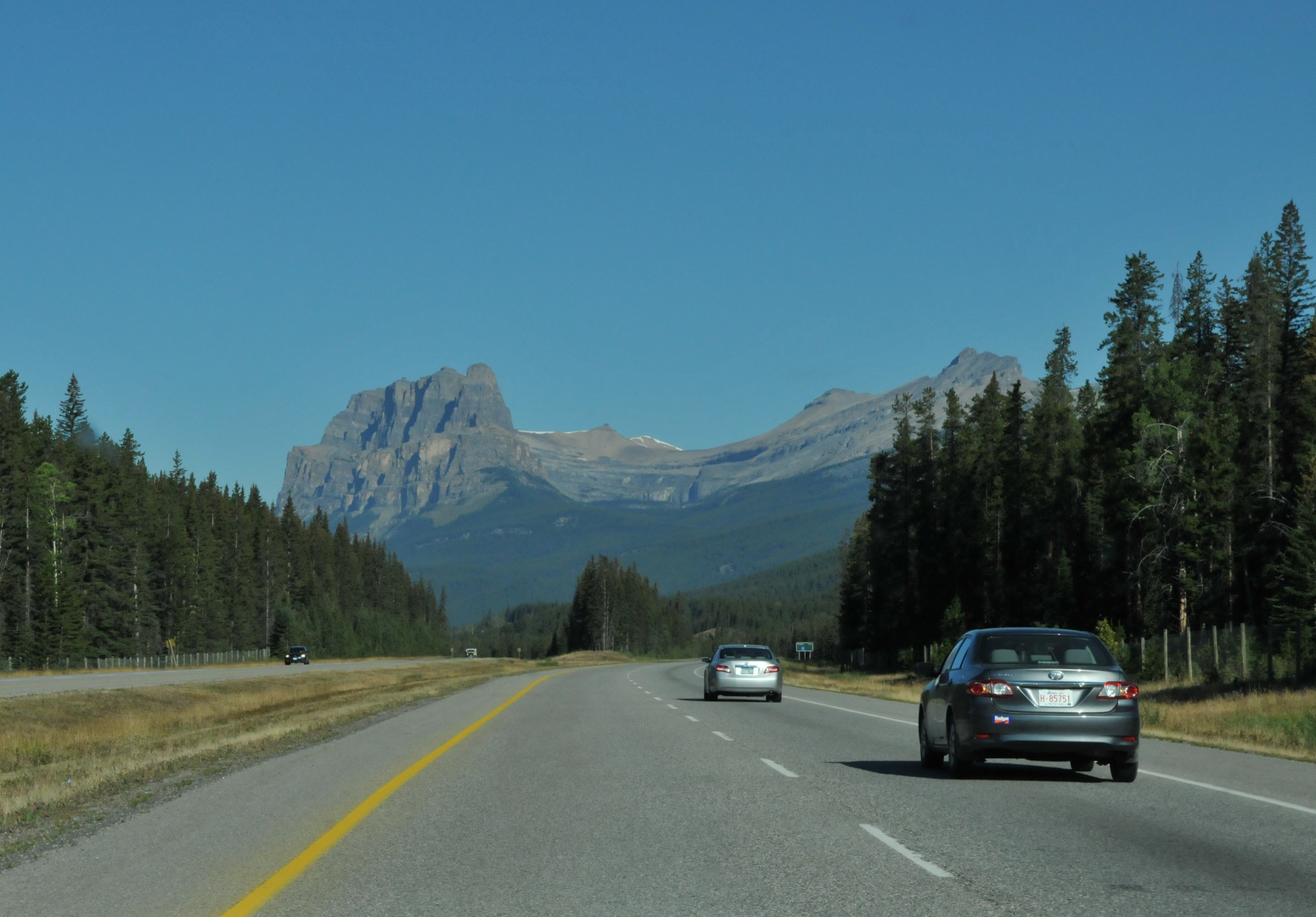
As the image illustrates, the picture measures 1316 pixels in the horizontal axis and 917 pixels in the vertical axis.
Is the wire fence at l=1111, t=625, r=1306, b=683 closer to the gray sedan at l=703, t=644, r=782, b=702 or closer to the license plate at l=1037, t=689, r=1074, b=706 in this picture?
the gray sedan at l=703, t=644, r=782, b=702

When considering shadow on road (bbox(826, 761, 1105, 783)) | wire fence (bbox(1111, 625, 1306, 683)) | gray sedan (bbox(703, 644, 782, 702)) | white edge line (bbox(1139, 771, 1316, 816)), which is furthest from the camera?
wire fence (bbox(1111, 625, 1306, 683))

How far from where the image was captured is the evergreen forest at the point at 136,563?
8000cm

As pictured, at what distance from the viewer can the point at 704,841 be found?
1023cm

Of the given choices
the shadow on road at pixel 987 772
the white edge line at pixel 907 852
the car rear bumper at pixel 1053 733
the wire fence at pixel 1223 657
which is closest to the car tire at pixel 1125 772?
the shadow on road at pixel 987 772

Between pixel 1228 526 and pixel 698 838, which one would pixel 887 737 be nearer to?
pixel 698 838

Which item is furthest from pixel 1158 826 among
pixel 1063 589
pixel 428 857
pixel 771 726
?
pixel 1063 589

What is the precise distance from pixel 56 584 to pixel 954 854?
83.9 metres

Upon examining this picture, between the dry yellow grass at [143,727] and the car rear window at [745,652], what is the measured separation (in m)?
9.35

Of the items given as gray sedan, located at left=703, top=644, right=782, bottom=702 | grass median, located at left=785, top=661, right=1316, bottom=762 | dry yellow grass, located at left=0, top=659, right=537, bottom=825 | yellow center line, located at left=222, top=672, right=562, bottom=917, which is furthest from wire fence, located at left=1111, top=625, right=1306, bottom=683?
yellow center line, located at left=222, top=672, right=562, bottom=917

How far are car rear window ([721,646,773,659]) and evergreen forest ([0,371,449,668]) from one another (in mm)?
53928

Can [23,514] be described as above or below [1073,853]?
above

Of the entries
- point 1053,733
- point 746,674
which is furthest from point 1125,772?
point 746,674

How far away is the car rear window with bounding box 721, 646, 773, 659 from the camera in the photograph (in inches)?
1405

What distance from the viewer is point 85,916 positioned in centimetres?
755
